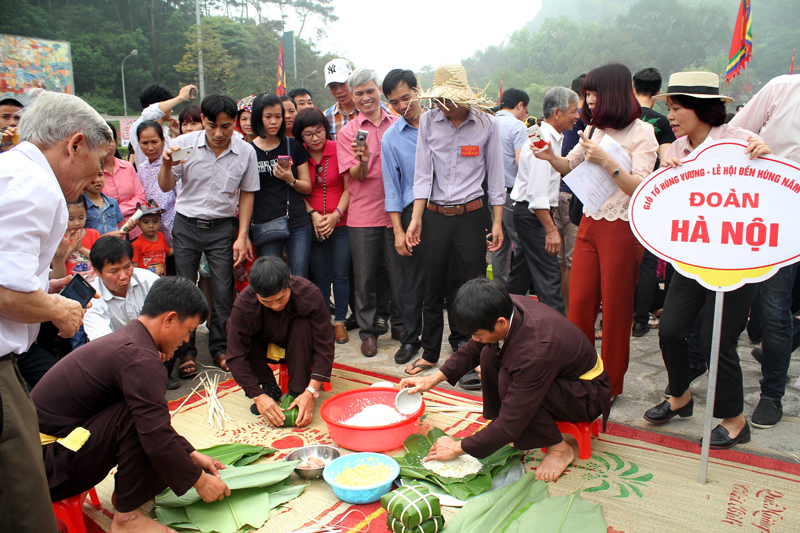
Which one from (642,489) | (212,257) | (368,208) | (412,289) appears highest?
(368,208)

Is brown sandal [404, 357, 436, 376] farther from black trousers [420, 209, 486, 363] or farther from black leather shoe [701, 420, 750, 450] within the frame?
black leather shoe [701, 420, 750, 450]

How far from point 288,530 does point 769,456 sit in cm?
229

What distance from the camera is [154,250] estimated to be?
14.1ft

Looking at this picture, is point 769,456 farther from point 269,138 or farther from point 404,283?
point 269,138

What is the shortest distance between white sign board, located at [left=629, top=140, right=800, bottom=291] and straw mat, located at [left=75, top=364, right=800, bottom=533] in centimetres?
88

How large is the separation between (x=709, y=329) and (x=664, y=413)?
1.94ft

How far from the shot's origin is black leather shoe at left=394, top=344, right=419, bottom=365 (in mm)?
4098

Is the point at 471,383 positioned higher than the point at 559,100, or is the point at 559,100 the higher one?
the point at 559,100

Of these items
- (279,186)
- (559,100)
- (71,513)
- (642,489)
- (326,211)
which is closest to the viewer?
(71,513)

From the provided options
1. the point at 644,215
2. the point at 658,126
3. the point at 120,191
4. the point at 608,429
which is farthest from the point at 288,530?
the point at 658,126

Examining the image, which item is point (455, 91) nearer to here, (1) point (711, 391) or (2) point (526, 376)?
(2) point (526, 376)

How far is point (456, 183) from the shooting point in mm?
3693

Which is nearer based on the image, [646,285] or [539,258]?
[539,258]

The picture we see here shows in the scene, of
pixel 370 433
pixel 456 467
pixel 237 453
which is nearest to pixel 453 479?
pixel 456 467
